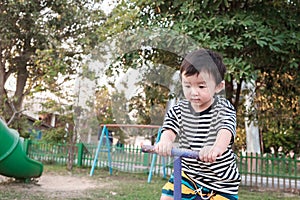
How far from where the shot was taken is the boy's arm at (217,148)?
4.21 ft

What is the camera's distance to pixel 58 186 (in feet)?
20.1

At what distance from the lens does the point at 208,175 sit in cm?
170

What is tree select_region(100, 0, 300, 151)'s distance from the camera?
448cm

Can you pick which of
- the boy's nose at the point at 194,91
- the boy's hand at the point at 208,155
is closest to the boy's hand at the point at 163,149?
the boy's hand at the point at 208,155

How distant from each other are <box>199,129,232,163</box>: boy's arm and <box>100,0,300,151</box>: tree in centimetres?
285

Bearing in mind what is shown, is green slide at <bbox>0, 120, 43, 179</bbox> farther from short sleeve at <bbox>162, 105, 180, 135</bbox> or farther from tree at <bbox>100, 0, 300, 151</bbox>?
short sleeve at <bbox>162, 105, 180, 135</bbox>

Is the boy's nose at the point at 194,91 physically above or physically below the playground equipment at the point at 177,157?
above

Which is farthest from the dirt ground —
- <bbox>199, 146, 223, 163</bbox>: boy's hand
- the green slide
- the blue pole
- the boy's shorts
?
<bbox>199, 146, 223, 163</bbox>: boy's hand

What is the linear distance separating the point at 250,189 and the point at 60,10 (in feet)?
22.0

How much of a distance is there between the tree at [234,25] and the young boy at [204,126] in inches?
106

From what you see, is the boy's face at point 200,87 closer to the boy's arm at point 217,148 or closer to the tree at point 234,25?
the boy's arm at point 217,148

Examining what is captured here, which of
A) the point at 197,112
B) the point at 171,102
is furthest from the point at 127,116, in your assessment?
the point at 197,112

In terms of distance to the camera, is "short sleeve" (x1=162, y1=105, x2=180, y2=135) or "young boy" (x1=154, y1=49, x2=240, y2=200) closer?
"young boy" (x1=154, y1=49, x2=240, y2=200)

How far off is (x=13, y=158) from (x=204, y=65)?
4645 mm
